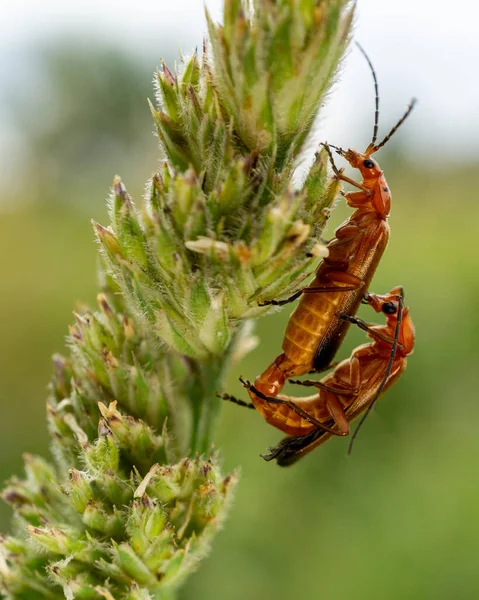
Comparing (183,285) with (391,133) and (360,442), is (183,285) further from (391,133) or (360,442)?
(360,442)

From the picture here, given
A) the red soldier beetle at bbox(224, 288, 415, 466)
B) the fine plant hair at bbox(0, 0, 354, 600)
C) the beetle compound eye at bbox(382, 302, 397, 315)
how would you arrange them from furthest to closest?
the beetle compound eye at bbox(382, 302, 397, 315) → the red soldier beetle at bbox(224, 288, 415, 466) → the fine plant hair at bbox(0, 0, 354, 600)

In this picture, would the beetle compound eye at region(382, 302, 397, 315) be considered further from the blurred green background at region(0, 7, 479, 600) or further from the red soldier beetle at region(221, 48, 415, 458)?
the blurred green background at region(0, 7, 479, 600)

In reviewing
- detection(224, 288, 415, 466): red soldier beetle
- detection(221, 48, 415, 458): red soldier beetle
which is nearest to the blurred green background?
detection(224, 288, 415, 466): red soldier beetle

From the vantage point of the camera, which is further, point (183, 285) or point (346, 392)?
point (346, 392)

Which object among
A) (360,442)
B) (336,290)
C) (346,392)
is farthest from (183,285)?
(360,442)

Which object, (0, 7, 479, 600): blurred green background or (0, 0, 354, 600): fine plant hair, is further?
(0, 7, 479, 600): blurred green background

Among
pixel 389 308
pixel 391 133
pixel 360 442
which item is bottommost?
pixel 360 442

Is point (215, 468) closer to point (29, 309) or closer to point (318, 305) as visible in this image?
point (318, 305)

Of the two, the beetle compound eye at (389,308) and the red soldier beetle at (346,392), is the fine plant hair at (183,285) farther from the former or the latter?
the beetle compound eye at (389,308)
